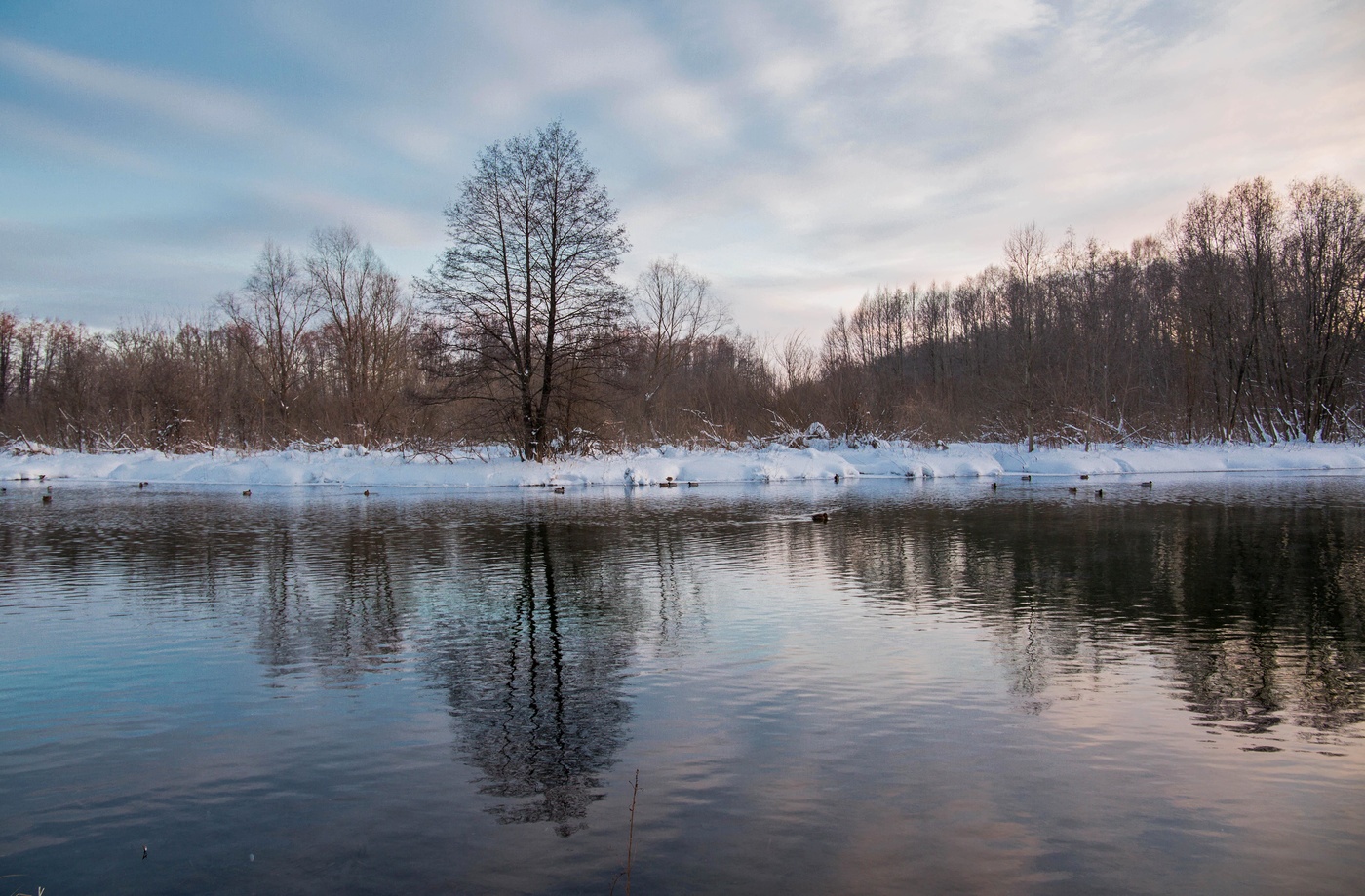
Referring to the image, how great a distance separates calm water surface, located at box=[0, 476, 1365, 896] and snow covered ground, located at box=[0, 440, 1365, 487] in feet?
65.6

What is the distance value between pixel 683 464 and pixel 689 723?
30176 millimetres

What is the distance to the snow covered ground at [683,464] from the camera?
115ft

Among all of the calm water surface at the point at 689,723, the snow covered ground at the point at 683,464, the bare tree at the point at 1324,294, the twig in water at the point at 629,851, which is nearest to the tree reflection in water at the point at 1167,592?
the calm water surface at the point at 689,723

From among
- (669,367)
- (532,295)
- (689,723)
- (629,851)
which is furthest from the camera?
→ (669,367)

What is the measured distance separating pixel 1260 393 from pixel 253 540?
51334mm

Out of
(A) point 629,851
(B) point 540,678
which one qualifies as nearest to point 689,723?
(B) point 540,678

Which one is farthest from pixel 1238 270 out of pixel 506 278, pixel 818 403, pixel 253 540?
pixel 253 540

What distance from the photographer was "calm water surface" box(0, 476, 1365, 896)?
14.5 feet

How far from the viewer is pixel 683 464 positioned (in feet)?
120

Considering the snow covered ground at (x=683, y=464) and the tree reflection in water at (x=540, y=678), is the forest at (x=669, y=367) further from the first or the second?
the tree reflection in water at (x=540, y=678)

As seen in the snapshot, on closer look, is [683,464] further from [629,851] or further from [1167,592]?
[629,851]

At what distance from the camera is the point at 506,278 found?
35.2 m

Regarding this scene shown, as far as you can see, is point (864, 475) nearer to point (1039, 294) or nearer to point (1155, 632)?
point (1039, 294)

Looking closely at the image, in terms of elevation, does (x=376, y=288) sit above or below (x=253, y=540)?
above
